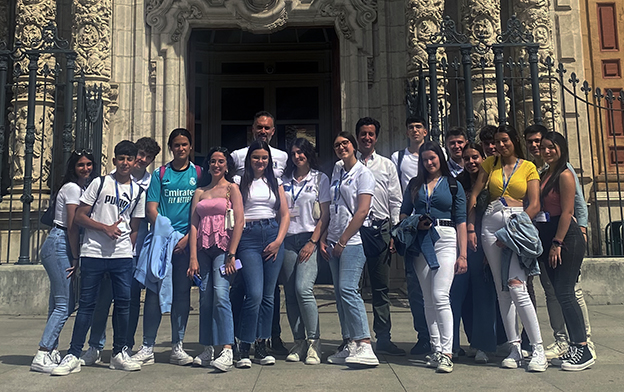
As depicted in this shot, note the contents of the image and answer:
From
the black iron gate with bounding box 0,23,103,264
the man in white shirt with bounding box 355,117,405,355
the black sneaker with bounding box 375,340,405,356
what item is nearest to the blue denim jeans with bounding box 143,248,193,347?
the man in white shirt with bounding box 355,117,405,355

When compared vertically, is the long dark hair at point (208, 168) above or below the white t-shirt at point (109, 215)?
above

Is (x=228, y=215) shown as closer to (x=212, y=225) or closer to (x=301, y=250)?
(x=212, y=225)

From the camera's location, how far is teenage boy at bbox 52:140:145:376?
461cm

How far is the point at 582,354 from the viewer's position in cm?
444

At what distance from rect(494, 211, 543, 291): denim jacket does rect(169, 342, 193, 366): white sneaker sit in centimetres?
279

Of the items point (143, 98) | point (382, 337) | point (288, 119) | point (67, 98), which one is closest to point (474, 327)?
point (382, 337)

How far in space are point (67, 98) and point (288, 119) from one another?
763 centimetres

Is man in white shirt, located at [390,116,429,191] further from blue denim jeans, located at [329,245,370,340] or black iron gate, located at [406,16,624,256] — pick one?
black iron gate, located at [406,16,624,256]

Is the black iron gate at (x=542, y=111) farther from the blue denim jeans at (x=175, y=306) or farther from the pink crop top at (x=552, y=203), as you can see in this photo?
the blue denim jeans at (x=175, y=306)

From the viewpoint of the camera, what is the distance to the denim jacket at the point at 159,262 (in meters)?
4.76

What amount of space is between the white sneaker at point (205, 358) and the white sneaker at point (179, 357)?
0.26 feet

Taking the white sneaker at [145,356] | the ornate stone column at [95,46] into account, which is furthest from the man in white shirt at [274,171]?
the ornate stone column at [95,46]

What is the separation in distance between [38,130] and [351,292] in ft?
25.4

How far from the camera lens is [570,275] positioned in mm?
4543
